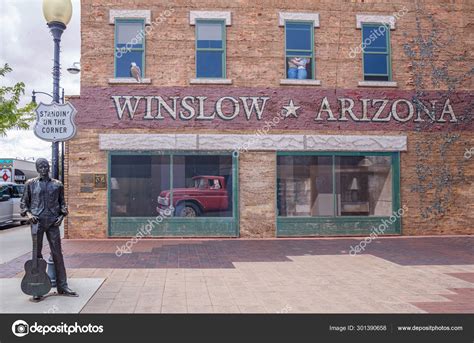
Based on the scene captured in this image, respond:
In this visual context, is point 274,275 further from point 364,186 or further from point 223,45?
point 223,45

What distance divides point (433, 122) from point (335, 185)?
4.04m

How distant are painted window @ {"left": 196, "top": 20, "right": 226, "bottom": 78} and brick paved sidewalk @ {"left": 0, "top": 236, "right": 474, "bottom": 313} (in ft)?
18.2

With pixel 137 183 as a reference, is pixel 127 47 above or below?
above

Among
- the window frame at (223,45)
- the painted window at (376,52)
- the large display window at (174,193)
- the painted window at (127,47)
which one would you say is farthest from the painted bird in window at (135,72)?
the painted window at (376,52)

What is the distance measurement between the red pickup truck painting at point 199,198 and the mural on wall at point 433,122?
21.1ft

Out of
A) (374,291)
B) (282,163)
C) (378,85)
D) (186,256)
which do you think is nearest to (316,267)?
(374,291)

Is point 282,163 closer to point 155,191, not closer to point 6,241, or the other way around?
point 155,191

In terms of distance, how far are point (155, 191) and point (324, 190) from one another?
5.57 metres

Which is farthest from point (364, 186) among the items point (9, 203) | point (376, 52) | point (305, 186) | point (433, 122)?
point (9, 203)

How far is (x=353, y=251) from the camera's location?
11.4m

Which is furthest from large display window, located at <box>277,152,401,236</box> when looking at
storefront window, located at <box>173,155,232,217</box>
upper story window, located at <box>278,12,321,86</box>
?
upper story window, located at <box>278,12,321,86</box>

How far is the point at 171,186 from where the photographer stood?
45.1 feet

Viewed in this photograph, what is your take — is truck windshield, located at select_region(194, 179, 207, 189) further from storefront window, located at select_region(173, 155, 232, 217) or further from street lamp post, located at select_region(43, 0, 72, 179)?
street lamp post, located at select_region(43, 0, 72, 179)
